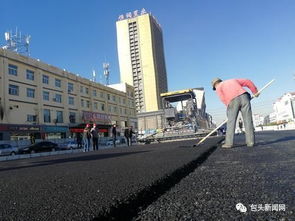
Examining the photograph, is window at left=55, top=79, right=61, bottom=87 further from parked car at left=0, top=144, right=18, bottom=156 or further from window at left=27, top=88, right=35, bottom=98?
parked car at left=0, top=144, right=18, bottom=156

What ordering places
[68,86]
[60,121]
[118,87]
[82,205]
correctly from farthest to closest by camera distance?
[118,87], [68,86], [60,121], [82,205]

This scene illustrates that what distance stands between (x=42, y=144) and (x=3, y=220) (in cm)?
2817

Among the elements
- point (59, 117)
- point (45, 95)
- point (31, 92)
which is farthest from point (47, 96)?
point (59, 117)

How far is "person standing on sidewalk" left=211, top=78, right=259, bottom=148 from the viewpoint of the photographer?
4.93 meters

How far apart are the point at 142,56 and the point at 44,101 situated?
197ft

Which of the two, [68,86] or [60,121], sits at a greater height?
[68,86]

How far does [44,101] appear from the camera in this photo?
119 ft

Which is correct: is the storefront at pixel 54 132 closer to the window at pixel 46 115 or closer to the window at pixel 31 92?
the window at pixel 46 115

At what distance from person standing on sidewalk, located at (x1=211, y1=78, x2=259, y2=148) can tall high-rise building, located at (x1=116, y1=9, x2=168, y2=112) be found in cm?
8437

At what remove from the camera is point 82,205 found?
4.69 feet

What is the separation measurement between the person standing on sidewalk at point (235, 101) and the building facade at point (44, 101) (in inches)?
1180

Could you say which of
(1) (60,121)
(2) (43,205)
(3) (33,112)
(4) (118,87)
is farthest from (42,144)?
(4) (118,87)

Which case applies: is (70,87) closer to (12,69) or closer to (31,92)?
(31,92)

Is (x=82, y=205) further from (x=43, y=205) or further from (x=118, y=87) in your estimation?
(x=118, y=87)
